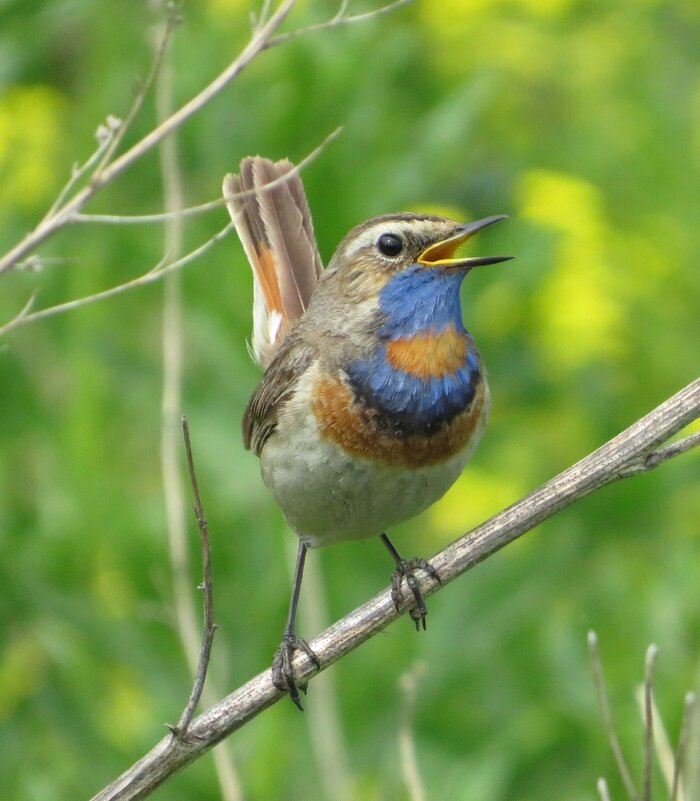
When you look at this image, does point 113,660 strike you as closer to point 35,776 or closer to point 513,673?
point 35,776

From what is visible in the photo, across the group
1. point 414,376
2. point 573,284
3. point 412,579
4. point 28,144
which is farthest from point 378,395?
point 28,144

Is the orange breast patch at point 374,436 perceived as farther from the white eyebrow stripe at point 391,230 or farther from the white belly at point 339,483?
the white eyebrow stripe at point 391,230

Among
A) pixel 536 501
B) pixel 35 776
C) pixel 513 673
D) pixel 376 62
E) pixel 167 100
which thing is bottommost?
pixel 536 501

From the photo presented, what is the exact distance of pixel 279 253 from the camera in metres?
5.72

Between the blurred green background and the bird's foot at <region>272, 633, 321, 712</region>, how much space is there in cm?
70

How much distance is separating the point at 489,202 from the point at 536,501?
13.1ft

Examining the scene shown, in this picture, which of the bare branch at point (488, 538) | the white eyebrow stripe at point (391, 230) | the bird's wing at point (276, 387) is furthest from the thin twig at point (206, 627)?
the white eyebrow stripe at point (391, 230)

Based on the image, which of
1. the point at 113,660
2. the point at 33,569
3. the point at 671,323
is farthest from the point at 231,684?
the point at 671,323

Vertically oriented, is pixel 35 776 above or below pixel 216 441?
below

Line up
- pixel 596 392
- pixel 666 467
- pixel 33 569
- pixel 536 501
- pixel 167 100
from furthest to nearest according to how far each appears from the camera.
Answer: pixel 596 392, pixel 666 467, pixel 33 569, pixel 167 100, pixel 536 501

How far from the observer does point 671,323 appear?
805cm

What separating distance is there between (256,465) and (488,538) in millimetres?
2472

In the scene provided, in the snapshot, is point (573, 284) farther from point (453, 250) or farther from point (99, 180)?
point (99, 180)

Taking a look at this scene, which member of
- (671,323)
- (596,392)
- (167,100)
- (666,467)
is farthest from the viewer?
(671,323)
